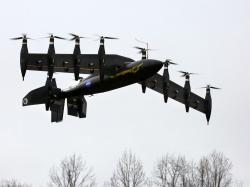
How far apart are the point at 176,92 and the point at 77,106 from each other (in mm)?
12085

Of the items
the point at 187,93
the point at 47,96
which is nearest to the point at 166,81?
the point at 187,93

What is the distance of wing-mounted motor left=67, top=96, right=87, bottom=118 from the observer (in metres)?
92.5

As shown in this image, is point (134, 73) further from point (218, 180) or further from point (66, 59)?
point (218, 180)

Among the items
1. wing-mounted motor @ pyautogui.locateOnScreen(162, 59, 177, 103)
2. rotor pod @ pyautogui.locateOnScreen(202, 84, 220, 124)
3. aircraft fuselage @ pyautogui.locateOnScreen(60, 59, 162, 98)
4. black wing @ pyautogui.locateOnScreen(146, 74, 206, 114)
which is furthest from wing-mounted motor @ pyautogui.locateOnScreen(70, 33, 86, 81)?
rotor pod @ pyautogui.locateOnScreen(202, 84, 220, 124)

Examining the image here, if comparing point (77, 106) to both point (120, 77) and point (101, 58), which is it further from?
point (101, 58)

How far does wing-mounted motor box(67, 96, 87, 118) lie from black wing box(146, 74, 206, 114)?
7784 mm

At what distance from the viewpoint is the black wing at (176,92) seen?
95.2 m

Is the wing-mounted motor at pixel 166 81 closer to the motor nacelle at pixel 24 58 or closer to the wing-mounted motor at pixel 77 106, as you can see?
the wing-mounted motor at pixel 77 106

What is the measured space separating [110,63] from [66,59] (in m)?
5.11

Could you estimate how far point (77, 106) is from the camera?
92812mm

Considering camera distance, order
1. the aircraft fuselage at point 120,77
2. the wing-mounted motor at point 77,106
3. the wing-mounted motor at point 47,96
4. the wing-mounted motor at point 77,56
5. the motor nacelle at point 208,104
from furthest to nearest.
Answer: the motor nacelle at point 208,104, the wing-mounted motor at point 77,106, the wing-mounted motor at point 47,96, the wing-mounted motor at point 77,56, the aircraft fuselage at point 120,77

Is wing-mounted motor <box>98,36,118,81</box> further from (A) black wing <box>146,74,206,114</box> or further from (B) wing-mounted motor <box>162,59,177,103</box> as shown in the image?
(A) black wing <box>146,74,206,114</box>

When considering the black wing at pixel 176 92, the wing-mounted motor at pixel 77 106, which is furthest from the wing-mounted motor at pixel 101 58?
the black wing at pixel 176 92

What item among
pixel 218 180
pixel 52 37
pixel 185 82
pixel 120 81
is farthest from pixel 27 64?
pixel 218 180
